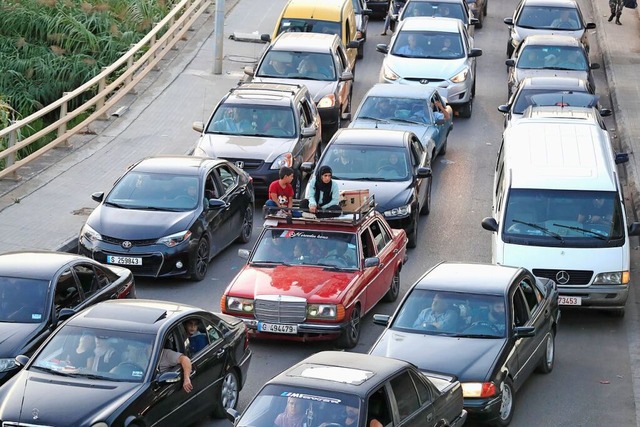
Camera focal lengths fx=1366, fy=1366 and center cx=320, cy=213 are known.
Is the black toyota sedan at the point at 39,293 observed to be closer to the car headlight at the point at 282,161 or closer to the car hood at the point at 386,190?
the car hood at the point at 386,190

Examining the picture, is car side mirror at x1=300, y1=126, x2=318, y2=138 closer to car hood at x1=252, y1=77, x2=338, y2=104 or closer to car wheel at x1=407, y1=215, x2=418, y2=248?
car wheel at x1=407, y1=215, x2=418, y2=248

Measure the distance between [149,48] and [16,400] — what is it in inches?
907

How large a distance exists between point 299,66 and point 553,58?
6.12 metres

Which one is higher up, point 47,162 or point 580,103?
point 580,103

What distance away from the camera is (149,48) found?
34344 mm

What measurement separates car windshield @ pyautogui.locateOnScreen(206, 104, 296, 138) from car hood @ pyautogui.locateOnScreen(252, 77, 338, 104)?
12.3ft

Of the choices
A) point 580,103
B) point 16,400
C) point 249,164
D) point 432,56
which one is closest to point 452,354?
point 16,400

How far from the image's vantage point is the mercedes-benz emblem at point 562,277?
59.0ft

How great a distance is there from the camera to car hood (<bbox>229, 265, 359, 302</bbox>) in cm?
1631

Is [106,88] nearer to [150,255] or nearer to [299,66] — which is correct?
[299,66]

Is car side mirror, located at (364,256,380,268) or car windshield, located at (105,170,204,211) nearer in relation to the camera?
car side mirror, located at (364,256,380,268)

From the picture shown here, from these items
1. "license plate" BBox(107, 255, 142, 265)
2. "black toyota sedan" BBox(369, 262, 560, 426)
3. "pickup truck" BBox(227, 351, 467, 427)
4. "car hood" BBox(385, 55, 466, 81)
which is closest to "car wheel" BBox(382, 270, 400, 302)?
"black toyota sedan" BBox(369, 262, 560, 426)

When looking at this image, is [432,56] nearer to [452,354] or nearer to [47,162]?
[47,162]

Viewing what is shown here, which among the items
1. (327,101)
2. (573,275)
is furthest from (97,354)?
(327,101)
